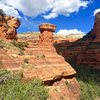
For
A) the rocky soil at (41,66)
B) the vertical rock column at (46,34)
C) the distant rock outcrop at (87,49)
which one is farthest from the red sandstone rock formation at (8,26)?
the distant rock outcrop at (87,49)

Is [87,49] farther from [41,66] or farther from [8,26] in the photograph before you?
[41,66]

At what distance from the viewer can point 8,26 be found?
6050cm

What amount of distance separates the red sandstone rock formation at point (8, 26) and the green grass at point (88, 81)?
15.9 m

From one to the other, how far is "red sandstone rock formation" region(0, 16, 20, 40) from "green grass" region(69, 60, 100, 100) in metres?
15.9

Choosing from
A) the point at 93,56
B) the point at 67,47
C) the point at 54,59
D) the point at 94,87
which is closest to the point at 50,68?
the point at 54,59

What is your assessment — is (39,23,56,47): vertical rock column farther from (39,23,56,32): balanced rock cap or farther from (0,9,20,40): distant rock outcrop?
(0,9,20,40): distant rock outcrop

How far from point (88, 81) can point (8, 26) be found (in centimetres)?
2471

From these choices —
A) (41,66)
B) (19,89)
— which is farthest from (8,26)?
(19,89)

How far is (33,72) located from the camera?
4969 cm

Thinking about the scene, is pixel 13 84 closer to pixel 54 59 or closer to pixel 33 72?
pixel 33 72

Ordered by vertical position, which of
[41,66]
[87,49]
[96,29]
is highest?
[96,29]

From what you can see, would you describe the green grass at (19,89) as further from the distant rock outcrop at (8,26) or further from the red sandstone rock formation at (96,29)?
the red sandstone rock formation at (96,29)

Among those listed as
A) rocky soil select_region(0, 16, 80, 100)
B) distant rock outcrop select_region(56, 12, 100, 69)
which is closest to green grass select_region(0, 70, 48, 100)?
rocky soil select_region(0, 16, 80, 100)

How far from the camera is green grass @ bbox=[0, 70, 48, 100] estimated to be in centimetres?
3944
